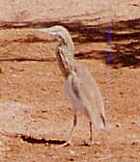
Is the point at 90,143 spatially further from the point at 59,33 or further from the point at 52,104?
the point at 52,104

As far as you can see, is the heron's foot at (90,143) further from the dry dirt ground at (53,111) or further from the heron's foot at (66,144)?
the heron's foot at (66,144)

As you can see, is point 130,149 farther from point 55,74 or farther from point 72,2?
point 72,2

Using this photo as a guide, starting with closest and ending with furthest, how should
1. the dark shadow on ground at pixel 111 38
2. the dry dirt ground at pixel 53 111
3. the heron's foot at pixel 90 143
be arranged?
the dry dirt ground at pixel 53 111 < the heron's foot at pixel 90 143 < the dark shadow on ground at pixel 111 38

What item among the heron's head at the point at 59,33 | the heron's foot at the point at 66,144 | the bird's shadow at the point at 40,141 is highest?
the heron's head at the point at 59,33

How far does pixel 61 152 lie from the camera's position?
7.42 metres

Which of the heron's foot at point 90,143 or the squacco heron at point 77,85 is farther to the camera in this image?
the heron's foot at point 90,143

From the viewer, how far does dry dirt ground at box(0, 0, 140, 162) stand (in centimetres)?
740

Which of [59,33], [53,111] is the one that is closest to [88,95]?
[59,33]

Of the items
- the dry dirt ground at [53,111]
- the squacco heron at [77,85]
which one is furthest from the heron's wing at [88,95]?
the dry dirt ground at [53,111]

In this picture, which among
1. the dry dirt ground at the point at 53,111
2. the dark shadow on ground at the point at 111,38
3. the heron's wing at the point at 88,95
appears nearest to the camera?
the dry dirt ground at the point at 53,111

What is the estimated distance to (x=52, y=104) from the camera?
995cm

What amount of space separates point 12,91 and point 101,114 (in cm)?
327

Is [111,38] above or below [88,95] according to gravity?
above

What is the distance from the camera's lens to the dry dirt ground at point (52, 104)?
7402 millimetres
